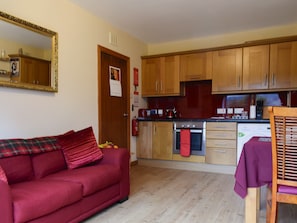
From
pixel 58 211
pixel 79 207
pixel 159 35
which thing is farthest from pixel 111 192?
pixel 159 35

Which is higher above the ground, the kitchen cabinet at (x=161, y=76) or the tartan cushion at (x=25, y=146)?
the kitchen cabinet at (x=161, y=76)

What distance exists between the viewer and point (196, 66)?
457cm

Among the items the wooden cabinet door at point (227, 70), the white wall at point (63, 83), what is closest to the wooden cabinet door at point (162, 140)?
the wooden cabinet door at point (227, 70)

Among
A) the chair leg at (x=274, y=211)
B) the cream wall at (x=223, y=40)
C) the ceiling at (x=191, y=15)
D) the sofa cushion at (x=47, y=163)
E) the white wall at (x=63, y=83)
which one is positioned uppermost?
the ceiling at (x=191, y=15)

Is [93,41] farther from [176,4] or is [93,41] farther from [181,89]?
[181,89]

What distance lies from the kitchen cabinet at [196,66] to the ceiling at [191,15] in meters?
0.43

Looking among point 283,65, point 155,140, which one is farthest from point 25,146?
point 283,65

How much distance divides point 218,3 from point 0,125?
118 inches

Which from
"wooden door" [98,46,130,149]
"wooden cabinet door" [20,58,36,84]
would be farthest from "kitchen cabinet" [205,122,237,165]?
"wooden cabinet door" [20,58,36,84]

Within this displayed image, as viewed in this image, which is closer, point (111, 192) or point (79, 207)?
point (79, 207)

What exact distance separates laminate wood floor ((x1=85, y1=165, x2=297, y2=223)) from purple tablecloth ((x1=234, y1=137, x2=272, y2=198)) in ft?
1.93

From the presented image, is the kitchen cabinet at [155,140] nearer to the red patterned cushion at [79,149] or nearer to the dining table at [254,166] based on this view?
the red patterned cushion at [79,149]

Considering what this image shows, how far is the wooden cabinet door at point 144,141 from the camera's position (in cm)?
467

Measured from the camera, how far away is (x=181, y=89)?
4.86 meters
